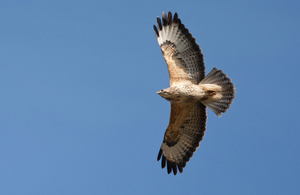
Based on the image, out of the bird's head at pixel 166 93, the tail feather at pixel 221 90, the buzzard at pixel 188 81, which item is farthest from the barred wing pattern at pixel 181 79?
the bird's head at pixel 166 93

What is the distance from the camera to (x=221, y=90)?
9.81 m

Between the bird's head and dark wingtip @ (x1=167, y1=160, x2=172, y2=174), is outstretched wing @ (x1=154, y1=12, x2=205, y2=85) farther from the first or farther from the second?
dark wingtip @ (x1=167, y1=160, x2=172, y2=174)

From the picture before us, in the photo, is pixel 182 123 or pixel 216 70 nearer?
pixel 216 70

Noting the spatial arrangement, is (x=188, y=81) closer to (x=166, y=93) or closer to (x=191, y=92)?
(x=191, y=92)

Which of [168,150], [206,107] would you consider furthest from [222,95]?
[168,150]

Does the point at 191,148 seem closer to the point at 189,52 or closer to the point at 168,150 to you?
the point at 168,150

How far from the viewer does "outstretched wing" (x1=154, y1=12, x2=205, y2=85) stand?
967 centimetres

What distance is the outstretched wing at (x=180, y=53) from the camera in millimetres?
9672

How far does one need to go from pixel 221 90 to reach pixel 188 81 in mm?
884

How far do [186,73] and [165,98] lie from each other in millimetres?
929

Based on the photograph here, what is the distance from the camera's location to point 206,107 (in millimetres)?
10188

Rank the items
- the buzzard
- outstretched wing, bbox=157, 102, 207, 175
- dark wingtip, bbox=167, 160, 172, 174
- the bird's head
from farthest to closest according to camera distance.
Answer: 1. dark wingtip, bbox=167, 160, 172, 174
2. outstretched wing, bbox=157, 102, 207, 175
3. the buzzard
4. the bird's head

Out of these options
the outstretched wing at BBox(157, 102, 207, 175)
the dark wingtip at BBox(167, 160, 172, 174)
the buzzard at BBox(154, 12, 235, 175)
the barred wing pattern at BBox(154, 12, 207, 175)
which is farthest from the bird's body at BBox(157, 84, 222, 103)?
the dark wingtip at BBox(167, 160, 172, 174)

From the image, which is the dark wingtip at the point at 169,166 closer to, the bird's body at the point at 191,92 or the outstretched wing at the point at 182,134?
the outstretched wing at the point at 182,134
